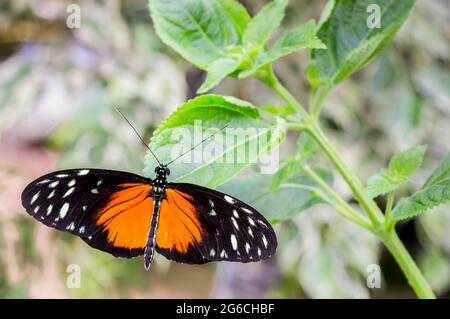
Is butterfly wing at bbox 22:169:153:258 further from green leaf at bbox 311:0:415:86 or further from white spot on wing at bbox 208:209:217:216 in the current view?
green leaf at bbox 311:0:415:86

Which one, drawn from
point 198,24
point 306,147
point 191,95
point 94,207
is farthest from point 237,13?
point 191,95

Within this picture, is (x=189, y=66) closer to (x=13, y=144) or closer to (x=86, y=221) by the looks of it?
(x=86, y=221)

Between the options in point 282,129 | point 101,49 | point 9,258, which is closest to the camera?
point 282,129

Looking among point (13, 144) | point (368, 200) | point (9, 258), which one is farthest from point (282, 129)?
point (13, 144)

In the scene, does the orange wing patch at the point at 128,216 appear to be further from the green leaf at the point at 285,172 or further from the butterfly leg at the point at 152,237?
the green leaf at the point at 285,172

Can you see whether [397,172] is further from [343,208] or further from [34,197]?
[34,197]

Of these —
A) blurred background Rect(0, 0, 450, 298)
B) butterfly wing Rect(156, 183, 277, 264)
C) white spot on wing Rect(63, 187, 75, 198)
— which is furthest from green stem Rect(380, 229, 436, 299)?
blurred background Rect(0, 0, 450, 298)
